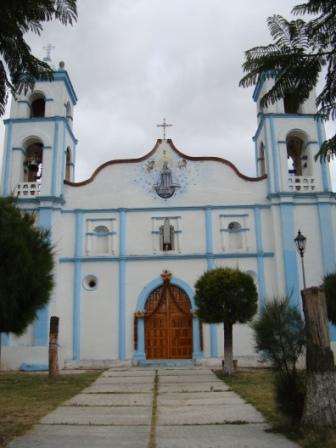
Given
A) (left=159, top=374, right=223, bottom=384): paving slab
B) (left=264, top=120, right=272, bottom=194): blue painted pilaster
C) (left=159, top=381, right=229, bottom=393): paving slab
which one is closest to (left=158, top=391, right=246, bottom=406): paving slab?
(left=159, top=381, right=229, bottom=393): paving slab

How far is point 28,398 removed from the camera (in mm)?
10289

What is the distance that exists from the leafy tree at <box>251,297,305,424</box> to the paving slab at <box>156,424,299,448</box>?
478 millimetres

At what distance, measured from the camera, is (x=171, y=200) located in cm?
2069

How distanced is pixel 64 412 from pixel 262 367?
11142 millimetres

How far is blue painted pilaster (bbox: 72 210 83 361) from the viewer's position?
1920cm

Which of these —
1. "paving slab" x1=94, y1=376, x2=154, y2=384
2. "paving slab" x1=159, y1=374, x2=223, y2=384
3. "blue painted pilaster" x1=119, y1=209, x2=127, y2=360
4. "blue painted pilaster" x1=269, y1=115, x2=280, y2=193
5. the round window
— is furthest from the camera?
"blue painted pilaster" x1=269, y1=115, x2=280, y2=193

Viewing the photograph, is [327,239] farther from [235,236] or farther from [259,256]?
[235,236]

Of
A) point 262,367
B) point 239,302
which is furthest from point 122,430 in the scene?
point 262,367

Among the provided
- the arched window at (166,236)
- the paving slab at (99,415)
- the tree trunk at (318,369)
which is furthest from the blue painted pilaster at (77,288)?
the tree trunk at (318,369)

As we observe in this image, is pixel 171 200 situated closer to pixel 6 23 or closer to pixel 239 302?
pixel 239 302

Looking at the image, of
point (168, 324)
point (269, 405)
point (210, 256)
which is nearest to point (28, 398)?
point (269, 405)

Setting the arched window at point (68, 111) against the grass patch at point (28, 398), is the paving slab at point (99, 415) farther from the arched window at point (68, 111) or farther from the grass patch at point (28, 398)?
the arched window at point (68, 111)

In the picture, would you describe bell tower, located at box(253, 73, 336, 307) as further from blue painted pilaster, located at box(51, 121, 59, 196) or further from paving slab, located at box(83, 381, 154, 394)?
blue painted pilaster, located at box(51, 121, 59, 196)

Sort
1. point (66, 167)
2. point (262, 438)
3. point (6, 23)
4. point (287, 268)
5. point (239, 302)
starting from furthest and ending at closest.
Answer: point (66, 167) < point (287, 268) < point (239, 302) < point (6, 23) < point (262, 438)
